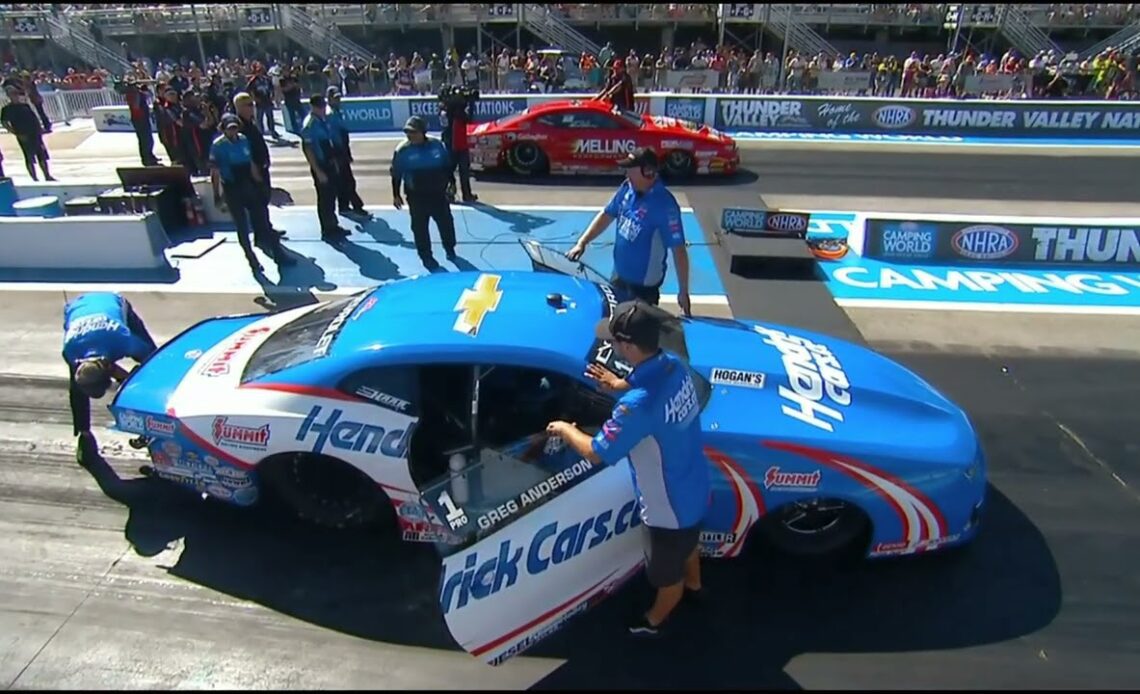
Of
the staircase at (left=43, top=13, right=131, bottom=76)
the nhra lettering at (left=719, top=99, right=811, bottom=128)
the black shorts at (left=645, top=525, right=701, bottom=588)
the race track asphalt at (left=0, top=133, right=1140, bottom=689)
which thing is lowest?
the race track asphalt at (left=0, top=133, right=1140, bottom=689)

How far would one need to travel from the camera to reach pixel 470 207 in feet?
38.0

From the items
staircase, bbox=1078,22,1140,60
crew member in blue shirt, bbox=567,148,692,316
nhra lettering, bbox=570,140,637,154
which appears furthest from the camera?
staircase, bbox=1078,22,1140,60

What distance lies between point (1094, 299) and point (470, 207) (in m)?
8.14

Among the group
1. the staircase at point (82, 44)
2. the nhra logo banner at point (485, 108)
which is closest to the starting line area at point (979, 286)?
the nhra logo banner at point (485, 108)

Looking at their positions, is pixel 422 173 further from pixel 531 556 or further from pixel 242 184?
pixel 531 556

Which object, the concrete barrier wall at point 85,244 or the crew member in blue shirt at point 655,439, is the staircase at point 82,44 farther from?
the crew member in blue shirt at point 655,439

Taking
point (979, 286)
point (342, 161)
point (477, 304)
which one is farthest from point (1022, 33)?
point (477, 304)

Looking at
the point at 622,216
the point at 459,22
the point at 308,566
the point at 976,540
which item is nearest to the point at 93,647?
the point at 308,566

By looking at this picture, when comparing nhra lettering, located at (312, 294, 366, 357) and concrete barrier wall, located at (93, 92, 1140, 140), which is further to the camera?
concrete barrier wall, located at (93, 92, 1140, 140)

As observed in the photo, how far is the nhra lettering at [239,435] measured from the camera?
4.07 m

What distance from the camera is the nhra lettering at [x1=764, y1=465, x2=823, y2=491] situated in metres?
3.82

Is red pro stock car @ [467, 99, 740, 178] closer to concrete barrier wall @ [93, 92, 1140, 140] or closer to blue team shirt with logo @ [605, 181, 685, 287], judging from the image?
concrete barrier wall @ [93, 92, 1140, 140]

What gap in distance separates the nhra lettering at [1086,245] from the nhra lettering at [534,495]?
327 inches

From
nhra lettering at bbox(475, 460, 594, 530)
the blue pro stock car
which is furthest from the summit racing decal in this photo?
nhra lettering at bbox(475, 460, 594, 530)
